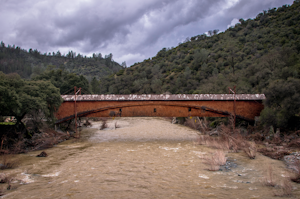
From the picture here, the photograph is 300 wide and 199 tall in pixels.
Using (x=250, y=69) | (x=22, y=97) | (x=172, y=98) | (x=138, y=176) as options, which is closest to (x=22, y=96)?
(x=22, y=97)

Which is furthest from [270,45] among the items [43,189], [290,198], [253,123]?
[43,189]

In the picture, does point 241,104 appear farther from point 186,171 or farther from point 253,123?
point 186,171

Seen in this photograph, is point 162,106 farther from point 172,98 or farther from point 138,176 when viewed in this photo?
point 138,176

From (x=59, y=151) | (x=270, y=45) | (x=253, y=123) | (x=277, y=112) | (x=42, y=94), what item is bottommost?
(x=59, y=151)

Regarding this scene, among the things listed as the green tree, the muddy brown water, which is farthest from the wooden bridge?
the muddy brown water

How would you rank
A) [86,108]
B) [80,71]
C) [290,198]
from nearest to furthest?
[290,198]
[86,108]
[80,71]

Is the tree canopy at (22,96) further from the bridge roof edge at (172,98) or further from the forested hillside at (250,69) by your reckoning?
the forested hillside at (250,69)

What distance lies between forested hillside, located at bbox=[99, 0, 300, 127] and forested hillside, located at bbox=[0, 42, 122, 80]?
130 feet

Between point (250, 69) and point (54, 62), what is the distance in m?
118

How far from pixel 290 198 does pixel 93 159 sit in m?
9.17

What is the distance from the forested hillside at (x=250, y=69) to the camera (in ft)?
48.1

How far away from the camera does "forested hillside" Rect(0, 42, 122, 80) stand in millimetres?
95213

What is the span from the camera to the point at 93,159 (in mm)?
10945

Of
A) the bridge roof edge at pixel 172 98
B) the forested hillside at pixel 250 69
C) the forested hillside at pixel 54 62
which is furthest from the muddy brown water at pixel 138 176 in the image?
the forested hillside at pixel 54 62
